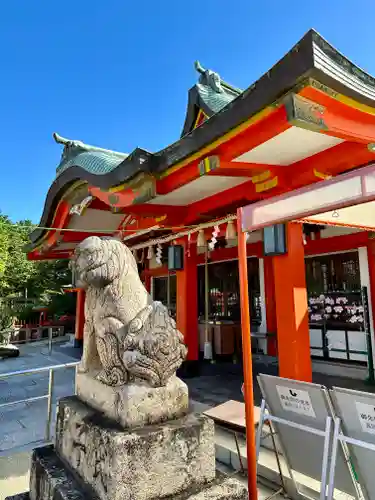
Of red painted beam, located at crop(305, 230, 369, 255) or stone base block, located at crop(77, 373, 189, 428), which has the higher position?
red painted beam, located at crop(305, 230, 369, 255)

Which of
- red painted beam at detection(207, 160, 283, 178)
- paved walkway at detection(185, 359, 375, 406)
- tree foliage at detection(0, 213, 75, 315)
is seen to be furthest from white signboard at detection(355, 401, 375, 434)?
tree foliage at detection(0, 213, 75, 315)

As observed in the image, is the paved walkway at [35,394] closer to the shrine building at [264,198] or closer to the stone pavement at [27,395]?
the stone pavement at [27,395]

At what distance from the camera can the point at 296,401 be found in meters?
Result: 2.62

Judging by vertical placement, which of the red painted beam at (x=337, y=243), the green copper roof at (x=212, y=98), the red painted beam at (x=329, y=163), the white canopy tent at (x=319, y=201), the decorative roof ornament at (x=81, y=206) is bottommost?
the white canopy tent at (x=319, y=201)

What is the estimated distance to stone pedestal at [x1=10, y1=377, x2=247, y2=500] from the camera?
163 centimetres

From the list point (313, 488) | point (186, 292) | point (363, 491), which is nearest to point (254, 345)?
point (186, 292)

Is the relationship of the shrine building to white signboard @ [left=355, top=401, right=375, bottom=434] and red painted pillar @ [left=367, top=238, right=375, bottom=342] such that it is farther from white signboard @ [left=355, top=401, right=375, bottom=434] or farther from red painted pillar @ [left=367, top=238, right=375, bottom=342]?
white signboard @ [left=355, top=401, right=375, bottom=434]

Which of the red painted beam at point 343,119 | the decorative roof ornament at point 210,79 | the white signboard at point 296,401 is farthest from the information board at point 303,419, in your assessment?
the decorative roof ornament at point 210,79

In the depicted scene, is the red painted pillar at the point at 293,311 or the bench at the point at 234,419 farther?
the red painted pillar at the point at 293,311

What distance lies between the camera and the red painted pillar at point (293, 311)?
4086 millimetres

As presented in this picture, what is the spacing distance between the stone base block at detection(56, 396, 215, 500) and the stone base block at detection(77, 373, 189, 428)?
4cm

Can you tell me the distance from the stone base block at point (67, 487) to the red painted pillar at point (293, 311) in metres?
2.43

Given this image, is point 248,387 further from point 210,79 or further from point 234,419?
point 210,79

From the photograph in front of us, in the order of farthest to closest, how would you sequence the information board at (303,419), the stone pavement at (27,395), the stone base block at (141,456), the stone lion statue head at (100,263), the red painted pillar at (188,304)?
the red painted pillar at (188,304) → the stone pavement at (27,395) → the information board at (303,419) → the stone lion statue head at (100,263) → the stone base block at (141,456)
